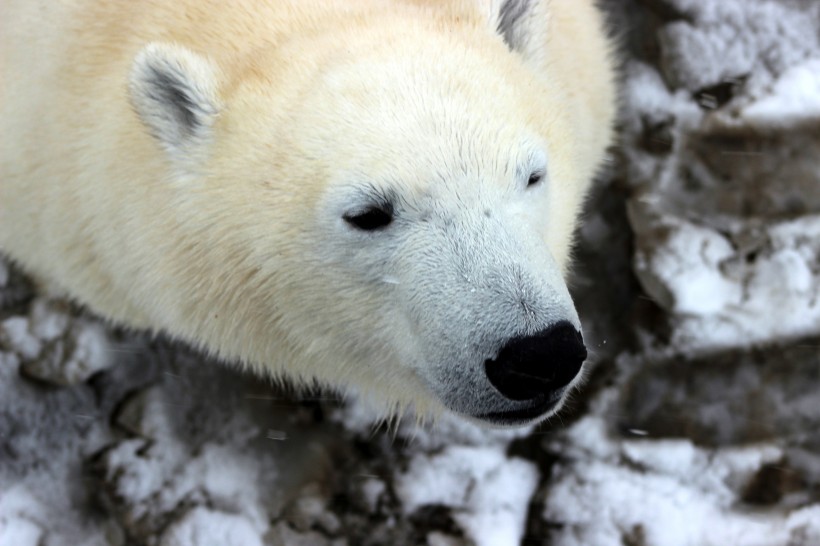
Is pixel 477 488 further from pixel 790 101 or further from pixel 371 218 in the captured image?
pixel 790 101

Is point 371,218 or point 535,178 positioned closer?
point 371,218

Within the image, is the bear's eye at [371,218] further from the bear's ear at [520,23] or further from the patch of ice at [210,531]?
the patch of ice at [210,531]

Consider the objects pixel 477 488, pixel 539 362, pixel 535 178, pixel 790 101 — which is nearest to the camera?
pixel 539 362

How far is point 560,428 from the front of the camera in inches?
123

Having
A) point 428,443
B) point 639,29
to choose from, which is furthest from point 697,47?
point 428,443

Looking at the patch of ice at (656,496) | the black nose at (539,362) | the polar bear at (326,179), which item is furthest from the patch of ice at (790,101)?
the black nose at (539,362)

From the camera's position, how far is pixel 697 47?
363 cm

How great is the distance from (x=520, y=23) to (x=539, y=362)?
107cm

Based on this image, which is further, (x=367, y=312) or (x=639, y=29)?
(x=639, y=29)

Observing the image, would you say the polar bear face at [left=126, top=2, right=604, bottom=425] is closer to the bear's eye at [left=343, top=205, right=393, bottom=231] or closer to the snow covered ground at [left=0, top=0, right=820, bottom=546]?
the bear's eye at [left=343, top=205, right=393, bottom=231]

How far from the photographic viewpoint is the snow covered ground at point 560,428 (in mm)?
2939

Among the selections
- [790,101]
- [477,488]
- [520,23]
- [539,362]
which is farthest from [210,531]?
[790,101]

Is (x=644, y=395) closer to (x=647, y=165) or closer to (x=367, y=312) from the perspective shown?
(x=647, y=165)

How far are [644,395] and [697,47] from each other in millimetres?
1665
